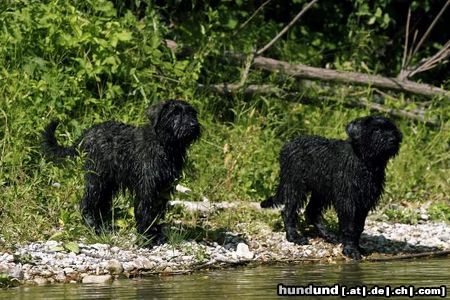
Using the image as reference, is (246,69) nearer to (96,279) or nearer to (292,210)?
(292,210)

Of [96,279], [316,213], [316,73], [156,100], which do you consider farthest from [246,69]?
[96,279]

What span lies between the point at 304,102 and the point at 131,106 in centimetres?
288

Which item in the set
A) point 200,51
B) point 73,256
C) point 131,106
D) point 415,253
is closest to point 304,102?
point 200,51

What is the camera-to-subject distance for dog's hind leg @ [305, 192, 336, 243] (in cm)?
1126

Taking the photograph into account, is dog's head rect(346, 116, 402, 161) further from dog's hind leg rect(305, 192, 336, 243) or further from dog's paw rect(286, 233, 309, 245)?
dog's paw rect(286, 233, 309, 245)

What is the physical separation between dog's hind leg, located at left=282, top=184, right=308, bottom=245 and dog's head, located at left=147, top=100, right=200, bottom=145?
1.50 metres

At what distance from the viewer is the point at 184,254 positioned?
1002cm

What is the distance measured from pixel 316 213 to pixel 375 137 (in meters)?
1.44

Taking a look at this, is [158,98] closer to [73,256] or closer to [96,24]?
[96,24]

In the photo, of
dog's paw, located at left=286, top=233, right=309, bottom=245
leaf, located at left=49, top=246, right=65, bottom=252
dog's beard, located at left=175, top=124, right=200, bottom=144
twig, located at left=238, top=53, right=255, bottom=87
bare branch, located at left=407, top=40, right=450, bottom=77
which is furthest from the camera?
bare branch, located at left=407, top=40, right=450, bottom=77

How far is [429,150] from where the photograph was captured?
14.2m

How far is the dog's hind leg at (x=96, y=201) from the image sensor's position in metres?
10.7

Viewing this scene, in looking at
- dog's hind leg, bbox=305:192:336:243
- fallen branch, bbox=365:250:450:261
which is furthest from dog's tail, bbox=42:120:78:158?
fallen branch, bbox=365:250:450:261

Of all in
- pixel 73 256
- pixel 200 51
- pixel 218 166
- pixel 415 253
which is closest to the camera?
pixel 73 256
